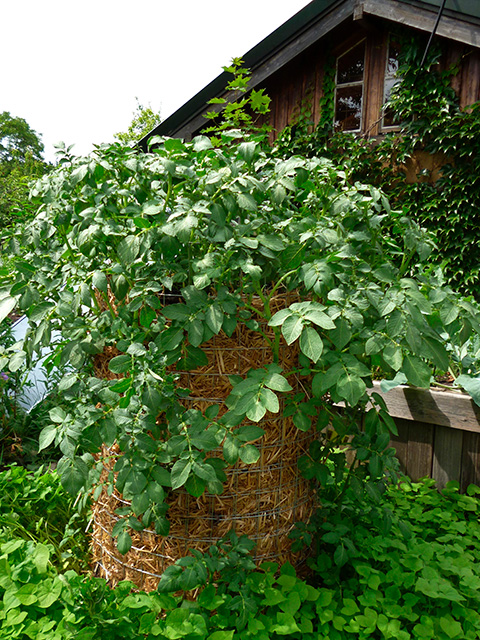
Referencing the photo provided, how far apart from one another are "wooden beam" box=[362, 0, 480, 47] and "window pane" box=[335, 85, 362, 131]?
878mm

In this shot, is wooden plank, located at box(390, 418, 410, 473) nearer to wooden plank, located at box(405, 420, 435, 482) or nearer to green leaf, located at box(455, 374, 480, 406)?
wooden plank, located at box(405, 420, 435, 482)

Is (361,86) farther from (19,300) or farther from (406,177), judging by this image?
(19,300)

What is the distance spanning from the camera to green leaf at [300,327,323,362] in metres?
1.36

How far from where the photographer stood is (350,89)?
6.14m

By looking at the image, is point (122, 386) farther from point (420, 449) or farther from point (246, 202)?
point (420, 449)

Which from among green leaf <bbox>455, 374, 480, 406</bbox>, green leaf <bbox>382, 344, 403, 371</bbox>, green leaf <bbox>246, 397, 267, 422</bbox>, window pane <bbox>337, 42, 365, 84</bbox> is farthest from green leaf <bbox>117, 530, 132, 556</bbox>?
window pane <bbox>337, 42, 365, 84</bbox>

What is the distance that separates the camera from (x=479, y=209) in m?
5.09

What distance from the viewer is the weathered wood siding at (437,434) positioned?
2814mm

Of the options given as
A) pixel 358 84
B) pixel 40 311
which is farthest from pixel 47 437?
pixel 358 84

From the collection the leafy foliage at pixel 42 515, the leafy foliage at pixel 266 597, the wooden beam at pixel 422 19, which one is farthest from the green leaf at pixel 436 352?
the wooden beam at pixel 422 19

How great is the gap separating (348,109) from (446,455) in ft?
15.7

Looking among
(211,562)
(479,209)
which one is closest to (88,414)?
(211,562)

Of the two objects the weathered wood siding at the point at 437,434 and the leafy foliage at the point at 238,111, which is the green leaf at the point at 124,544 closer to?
the leafy foliage at the point at 238,111

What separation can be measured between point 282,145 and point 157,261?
5343 millimetres
